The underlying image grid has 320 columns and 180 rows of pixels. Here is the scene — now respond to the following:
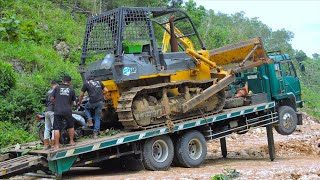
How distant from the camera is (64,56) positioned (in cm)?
2050

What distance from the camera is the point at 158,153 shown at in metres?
10.2

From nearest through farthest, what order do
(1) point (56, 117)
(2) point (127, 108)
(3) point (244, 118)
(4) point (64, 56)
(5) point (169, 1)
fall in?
(1) point (56, 117) → (2) point (127, 108) → (3) point (244, 118) → (4) point (64, 56) → (5) point (169, 1)

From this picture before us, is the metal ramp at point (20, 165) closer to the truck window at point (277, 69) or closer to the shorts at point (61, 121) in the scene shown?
the shorts at point (61, 121)

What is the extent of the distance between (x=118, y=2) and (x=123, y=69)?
1880 cm

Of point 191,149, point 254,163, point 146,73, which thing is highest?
point 146,73

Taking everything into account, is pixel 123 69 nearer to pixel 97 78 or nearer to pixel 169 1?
pixel 97 78

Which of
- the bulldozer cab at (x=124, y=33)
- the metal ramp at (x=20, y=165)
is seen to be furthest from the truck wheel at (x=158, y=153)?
the metal ramp at (x=20, y=165)

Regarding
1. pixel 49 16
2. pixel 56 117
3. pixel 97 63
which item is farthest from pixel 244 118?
pixel 49 16

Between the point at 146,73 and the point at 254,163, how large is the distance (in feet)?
13.6

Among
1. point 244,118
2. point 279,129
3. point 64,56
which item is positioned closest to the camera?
point 244,118

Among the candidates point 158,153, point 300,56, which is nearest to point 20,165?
point 158,153

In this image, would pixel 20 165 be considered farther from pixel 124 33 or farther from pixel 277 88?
pixel 277 88

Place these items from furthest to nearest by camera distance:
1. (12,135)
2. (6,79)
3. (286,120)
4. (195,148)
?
(6,79), (286,120), (12,135), (195,148)

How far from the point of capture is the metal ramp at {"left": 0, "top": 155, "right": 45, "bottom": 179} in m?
8.09
